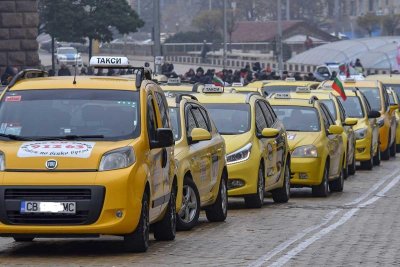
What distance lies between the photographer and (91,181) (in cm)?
1290

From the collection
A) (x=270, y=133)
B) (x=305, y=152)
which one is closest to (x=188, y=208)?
(x=270, y=133)

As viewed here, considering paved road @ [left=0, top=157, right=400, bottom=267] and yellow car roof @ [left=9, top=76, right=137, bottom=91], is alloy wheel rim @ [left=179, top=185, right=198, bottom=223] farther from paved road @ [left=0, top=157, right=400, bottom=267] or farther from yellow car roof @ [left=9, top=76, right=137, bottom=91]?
yellow car roof @ [left=9, top=76, right=137, bottom=91]

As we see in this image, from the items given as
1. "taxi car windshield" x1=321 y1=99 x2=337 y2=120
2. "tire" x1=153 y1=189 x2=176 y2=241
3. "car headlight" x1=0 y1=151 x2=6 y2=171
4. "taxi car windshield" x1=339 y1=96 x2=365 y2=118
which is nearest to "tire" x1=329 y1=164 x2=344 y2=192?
"taxi car windshield" x1=321 y1=99 x2=337 y2=120

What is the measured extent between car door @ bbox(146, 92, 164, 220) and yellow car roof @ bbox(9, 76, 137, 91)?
285 millimetres

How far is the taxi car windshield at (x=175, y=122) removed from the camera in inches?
639

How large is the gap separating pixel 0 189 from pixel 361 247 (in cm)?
365

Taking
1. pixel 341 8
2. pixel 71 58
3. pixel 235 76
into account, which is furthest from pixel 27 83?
pixel 341 8

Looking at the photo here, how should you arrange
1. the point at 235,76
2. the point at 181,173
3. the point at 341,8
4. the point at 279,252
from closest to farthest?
1. the point at 279,252
2. the point at 181,173
3. the point at 235,76
4. the point at 341,8

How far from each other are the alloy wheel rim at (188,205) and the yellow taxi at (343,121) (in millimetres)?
9112

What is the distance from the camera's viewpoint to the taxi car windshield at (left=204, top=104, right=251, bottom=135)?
19.8 m

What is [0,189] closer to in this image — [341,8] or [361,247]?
[361,247]

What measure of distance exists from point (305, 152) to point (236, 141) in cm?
322

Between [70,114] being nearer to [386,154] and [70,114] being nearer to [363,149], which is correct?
[363,149]

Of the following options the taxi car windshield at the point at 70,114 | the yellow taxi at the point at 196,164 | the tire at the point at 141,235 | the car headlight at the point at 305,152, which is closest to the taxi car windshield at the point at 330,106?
the car headlight at the point at 305,152
